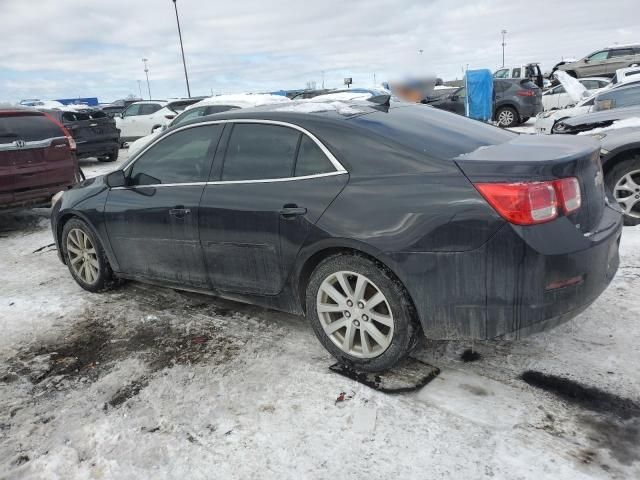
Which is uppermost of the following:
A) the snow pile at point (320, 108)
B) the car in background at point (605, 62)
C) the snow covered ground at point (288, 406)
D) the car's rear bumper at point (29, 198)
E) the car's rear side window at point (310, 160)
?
the car in background at point (605, 62)

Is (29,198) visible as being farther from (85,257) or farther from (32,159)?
(85,257)

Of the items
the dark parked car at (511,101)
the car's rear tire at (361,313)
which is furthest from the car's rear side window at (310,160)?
the dark parked car at (511,101)

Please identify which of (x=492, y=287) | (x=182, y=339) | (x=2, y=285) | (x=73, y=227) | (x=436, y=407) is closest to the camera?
(x=492, y=287)

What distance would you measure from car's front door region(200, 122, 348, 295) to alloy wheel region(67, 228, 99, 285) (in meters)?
1.63

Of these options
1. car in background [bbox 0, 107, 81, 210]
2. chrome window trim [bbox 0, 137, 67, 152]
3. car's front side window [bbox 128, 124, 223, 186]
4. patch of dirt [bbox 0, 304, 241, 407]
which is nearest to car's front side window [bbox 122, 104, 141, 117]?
car in background [bbox 0, 107, 81, 210]

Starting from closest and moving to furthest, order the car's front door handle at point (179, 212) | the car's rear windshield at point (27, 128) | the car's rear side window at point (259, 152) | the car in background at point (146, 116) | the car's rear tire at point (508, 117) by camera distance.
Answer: the car's rear side window at point (259, 152), the car's front door handle at point (179, 212), the car's rear windshield at point (27, 128), the car in background at point (146, 116), the car's rear tire at point (508, 117)

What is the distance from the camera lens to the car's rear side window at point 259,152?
10.7ft

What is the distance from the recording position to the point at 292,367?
323cm

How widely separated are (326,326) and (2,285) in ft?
12.6

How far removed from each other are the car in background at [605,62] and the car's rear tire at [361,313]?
25.2 metres

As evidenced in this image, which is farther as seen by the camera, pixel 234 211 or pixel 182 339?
pixel 182 339

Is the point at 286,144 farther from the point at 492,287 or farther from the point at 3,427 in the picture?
the point at 3,427

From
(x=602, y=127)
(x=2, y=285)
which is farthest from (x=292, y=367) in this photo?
(x=602, y=127)

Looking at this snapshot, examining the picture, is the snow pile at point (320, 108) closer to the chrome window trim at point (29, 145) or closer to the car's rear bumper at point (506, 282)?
the car's rear bumper at point (506, 282)
